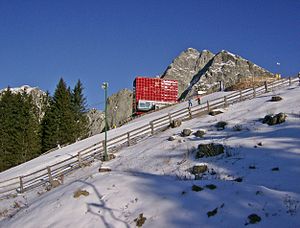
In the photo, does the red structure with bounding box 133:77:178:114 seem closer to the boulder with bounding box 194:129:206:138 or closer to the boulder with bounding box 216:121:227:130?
the boulder with bounding box 216:121:227:130

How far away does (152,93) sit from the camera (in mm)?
75250

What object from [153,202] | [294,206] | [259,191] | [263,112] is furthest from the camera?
[263,112]

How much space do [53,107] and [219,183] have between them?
1863 inches

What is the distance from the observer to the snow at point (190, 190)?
34.4 feet

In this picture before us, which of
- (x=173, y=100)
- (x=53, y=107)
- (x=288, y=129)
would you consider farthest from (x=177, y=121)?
(x=173, y=100)

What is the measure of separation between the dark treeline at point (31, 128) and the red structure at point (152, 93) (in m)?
15.9

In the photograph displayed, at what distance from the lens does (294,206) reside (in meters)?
9.91

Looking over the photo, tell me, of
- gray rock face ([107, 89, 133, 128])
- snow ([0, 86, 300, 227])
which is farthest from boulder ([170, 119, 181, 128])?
gray rock face ([107, 89, 133, 128])

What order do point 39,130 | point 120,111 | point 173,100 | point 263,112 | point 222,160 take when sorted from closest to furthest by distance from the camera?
point 222,160
point 263,112
point 39,130
point 173,100
point 120,111

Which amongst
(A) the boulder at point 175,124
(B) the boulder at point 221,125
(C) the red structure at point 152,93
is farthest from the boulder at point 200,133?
(C) the red structure at point 152,93

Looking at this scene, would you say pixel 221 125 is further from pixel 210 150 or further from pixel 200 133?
pixel 210 150

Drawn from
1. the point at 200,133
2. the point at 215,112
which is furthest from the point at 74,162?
the point at 215,112

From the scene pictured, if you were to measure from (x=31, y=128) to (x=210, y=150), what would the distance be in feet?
126

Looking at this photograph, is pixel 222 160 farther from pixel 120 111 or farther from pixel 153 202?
pixel 120 111
